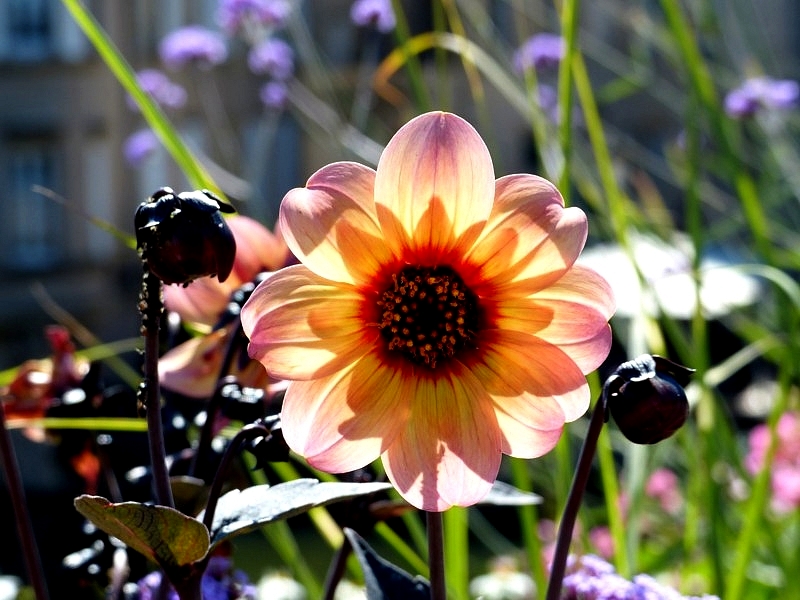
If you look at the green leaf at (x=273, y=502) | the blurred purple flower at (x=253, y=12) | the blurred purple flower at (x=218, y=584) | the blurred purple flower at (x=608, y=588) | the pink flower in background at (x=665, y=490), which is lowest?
the pink flower in background at (x=665, y=490)

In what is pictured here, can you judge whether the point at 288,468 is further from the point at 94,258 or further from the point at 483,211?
the point at 94,258

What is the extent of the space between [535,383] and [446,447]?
0.03 metres

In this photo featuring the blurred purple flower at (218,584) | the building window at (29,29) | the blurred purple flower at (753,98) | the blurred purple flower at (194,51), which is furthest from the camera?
the building window at (29,29)

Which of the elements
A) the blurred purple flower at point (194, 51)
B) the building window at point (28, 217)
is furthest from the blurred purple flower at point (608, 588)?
the building window at point (28, 217)

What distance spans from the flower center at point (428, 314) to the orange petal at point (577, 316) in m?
0.03

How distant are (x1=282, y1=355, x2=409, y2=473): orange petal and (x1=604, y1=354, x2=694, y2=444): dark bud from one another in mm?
56

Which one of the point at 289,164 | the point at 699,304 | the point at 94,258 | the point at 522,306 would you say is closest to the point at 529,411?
the point at 522,306

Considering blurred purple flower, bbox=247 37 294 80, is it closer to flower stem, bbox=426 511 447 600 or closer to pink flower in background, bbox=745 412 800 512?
pink flower in background, bbox=745 412 800 512

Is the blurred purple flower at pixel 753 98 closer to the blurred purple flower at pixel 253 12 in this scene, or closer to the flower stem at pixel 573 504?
the blurred purple flower at pixel 253 12

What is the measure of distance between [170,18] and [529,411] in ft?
20.0

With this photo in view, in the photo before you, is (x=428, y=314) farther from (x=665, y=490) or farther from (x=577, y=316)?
(x=665, y=490)

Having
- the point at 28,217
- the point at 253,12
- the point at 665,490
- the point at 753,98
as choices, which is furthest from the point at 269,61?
the point at 28,217

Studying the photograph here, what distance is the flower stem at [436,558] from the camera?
27cm

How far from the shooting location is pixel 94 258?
5.87m
